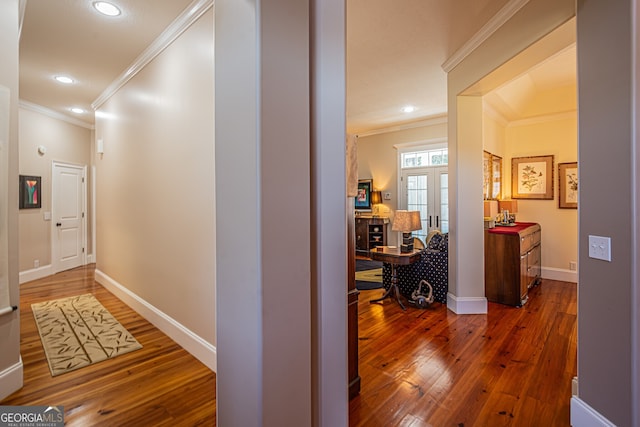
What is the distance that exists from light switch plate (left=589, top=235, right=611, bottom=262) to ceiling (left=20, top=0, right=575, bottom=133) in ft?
6.67

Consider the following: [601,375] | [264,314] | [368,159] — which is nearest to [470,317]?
[601,375]

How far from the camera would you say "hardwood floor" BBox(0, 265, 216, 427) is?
6.05 ft

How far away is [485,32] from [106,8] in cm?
331

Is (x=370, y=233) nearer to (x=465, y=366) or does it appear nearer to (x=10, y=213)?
(x=465, y=366)

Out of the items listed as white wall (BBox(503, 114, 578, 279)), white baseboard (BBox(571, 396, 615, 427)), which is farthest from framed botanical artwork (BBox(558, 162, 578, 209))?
white baseboard (BBox(571, 396, 615, 427))

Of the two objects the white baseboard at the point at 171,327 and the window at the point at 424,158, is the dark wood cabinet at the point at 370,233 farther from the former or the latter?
the white baseboard at the point at 171,327

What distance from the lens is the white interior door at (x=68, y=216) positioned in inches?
212

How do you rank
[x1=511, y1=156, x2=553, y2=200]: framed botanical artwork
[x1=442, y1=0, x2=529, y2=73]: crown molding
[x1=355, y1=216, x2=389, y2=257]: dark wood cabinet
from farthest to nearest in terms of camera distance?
[x1=355, y1=216, x2=389, y2=257]: dark wood cabinet → [x1=511, y1=156, x2=553, y2=200]: framed botanical artwork → [x1=442, y1=0, x2=529, y2=73]: crown molding

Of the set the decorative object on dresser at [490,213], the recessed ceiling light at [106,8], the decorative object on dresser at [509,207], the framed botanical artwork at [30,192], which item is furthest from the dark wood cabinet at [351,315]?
the framed botanical artwork at [30,192]

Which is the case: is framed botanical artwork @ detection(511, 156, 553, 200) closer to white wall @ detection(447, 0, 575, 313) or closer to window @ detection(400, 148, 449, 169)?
window @ detection(400, 148, 449, 169)

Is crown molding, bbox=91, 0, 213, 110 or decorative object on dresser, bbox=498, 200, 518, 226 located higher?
crown molding, bbox=91, 0, 213, 110

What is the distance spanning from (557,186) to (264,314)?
5.63m

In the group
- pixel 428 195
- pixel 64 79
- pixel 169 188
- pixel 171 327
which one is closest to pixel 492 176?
pixel 428 195

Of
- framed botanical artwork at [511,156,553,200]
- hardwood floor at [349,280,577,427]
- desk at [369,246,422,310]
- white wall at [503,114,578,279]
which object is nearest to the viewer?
hardwood floor at [349,280,577,427]
